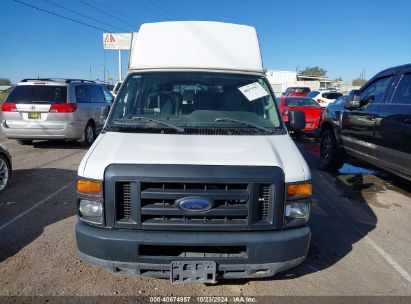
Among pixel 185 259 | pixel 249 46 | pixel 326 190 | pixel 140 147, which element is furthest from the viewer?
pixel 326 190

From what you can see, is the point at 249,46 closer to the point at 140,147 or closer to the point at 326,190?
the point at 140,147

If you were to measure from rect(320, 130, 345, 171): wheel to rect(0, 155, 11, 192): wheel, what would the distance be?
6.31m

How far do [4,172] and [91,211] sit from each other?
4.12m

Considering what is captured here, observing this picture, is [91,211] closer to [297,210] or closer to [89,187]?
[89,187]

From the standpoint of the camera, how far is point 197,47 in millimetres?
4730

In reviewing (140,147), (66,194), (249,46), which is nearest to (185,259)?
(140,147)

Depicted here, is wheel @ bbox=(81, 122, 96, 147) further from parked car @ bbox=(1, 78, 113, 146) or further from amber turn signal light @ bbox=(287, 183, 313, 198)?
amber turn signal light @ bbox=(287, 183, 313, 198)

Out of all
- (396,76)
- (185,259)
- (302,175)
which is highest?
(396,76)

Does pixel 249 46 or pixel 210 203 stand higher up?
pixel 249 46

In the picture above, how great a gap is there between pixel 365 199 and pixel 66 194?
16.4 feet

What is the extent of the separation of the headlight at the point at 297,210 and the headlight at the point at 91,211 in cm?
152

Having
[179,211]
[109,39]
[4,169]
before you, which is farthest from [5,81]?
[179,211]

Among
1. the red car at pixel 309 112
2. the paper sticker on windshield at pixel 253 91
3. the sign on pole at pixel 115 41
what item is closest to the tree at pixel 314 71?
the sign on pole at pixel 115 41

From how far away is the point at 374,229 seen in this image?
498 cm
